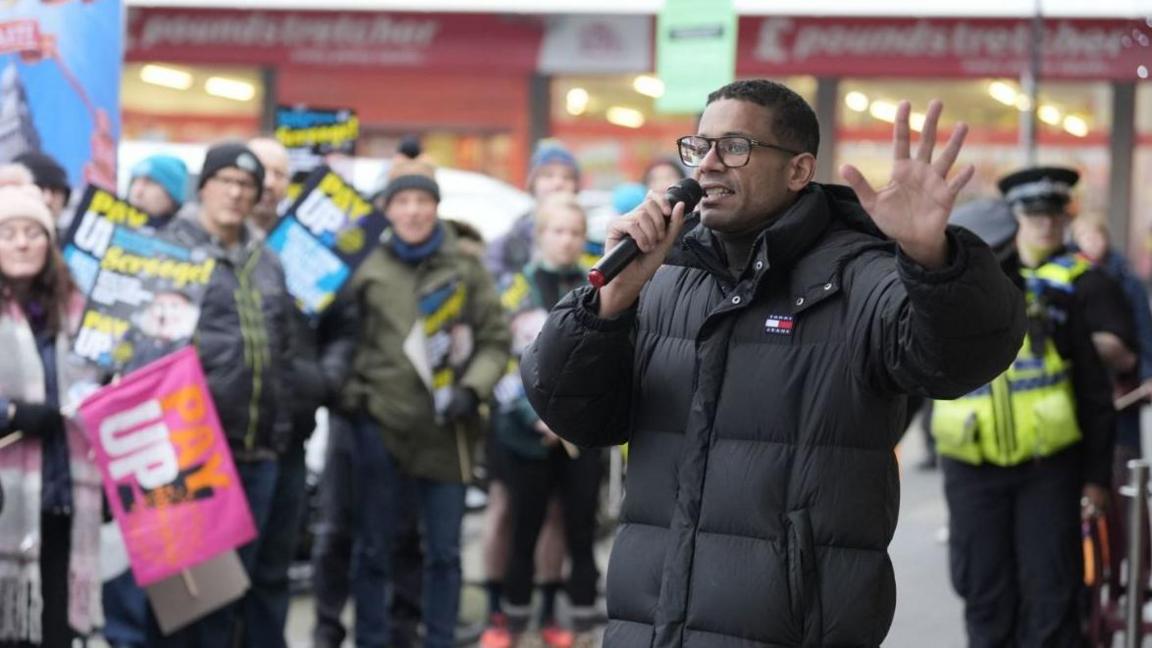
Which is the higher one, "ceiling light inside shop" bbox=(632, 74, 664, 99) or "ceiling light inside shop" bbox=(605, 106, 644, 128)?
"ceiling light inside shop" bbox=(632, 74, 664, 99)

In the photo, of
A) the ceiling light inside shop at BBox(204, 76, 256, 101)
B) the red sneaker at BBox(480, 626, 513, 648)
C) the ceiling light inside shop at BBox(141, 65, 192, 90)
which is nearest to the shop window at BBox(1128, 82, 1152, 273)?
the ceiling light inside shop at BBox(204, 76, 256, 101)

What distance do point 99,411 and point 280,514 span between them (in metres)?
1.19

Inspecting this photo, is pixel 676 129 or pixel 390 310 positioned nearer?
pixel 390 310

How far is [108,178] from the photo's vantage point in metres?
7.94

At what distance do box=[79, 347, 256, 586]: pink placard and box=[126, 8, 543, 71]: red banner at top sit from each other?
15.6m

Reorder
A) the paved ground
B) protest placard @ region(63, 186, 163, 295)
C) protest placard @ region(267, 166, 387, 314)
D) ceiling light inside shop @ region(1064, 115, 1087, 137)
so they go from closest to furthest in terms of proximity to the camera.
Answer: protest placard @ region(63, 186, 163, 295), protest placard @ region(267, 166, 387, 314), the paved ground, ceiling light inside shop @ region(1064, 115, 1087, 137)

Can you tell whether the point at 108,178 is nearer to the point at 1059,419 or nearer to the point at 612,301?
the point at 1059,419

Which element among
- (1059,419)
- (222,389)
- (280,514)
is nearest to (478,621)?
(280,514)

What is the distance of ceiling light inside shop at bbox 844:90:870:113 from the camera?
70.0ft

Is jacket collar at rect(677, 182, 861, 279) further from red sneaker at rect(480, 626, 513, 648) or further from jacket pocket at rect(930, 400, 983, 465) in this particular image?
red sneaker at rect(480, 626, 513, 648)

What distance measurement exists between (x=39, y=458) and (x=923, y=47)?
53.5 feet

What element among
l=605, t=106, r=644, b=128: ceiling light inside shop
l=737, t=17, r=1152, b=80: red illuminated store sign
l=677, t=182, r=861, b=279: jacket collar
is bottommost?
l=677, t=182, r=861, b=279: jacket collar

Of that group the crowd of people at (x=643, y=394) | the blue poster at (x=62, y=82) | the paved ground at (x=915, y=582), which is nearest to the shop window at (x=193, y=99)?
the paved ground at (x=915, y=582)

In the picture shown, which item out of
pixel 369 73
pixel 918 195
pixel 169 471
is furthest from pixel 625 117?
pixel 918 195
